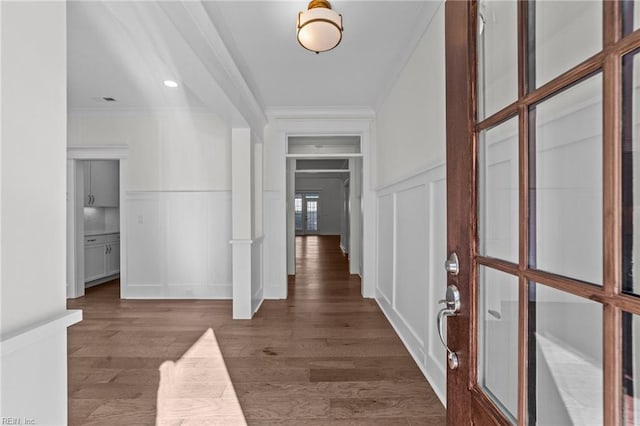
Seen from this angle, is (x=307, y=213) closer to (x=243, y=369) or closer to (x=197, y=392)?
(x=243, y=369)

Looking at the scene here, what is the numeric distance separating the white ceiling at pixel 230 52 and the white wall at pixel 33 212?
107 cm

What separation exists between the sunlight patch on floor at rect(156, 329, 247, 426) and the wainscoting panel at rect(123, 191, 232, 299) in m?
1.74

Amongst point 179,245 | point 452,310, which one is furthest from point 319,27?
point 179,245

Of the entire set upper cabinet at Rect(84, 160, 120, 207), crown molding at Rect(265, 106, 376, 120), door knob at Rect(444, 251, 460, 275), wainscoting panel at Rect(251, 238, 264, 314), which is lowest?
wainscoting panel at Rect(251, 238, 264, 314)

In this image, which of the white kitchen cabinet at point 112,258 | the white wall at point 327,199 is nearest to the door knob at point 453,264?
the white kitchen cabinet at point 112,258

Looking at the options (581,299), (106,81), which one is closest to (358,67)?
(106,81)

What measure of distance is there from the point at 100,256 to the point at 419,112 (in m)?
5.23

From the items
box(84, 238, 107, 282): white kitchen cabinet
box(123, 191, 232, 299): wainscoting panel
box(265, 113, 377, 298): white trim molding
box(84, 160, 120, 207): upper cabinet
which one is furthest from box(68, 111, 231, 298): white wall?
box(84, 238, 107, 282): white kitchen cabinet

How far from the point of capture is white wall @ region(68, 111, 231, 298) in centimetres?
434

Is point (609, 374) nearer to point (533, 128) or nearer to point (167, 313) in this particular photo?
point (533, 128)

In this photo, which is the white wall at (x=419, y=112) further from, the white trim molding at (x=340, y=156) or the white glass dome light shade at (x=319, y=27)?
the white trim molding at (x=340, y=156)

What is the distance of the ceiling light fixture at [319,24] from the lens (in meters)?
1.83

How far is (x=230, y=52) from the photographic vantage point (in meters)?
2.59

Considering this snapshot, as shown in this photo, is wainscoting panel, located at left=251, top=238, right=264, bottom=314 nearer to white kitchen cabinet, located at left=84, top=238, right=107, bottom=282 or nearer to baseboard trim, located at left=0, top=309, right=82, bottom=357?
white kitchen cabinet, located at left=84, top=238, right=107, bottom=282
